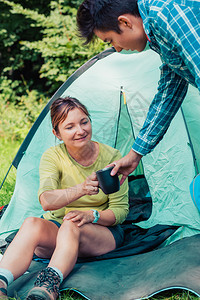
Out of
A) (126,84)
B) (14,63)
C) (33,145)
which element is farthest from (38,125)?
(14,63)

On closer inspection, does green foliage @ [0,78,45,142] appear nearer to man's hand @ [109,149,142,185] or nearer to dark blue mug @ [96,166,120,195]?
man's hand @ [109,149,142,185]

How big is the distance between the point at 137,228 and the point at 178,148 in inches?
23.9

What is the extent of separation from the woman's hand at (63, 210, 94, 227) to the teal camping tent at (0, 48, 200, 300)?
228 mm

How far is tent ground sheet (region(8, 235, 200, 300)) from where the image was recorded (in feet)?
5.47

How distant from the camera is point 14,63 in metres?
6.66

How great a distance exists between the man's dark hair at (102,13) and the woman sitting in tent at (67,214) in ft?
1.88

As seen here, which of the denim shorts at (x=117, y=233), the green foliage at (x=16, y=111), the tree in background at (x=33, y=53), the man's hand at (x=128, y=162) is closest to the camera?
the man's hand at (x=128, y=162)

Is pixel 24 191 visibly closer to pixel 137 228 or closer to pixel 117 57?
pixel 137 228

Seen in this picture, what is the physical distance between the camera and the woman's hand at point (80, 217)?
1.90 m

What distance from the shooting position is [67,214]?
1.92 metres

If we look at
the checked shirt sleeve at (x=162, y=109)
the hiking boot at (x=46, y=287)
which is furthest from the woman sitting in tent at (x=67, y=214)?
the checked shirt sleeve at (x=162, y=109)

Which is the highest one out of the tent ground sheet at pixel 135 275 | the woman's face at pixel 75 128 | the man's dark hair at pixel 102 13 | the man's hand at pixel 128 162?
the man's dark hair at pixel 102 13

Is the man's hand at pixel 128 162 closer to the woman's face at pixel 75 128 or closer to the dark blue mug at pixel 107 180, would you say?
the dark blue mug at pixel 107 180

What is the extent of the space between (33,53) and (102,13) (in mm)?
5236
